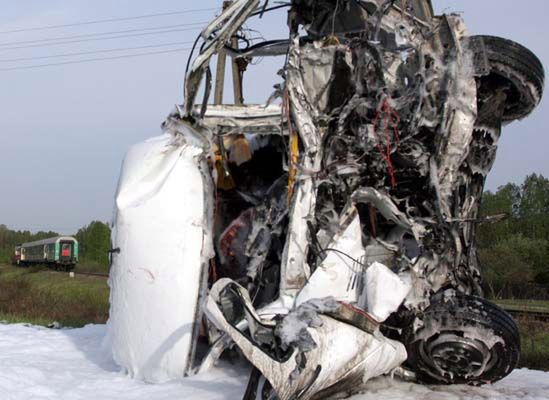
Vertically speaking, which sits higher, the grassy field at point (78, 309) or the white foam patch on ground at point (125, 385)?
the white foam patch on ground at point (125, 385)

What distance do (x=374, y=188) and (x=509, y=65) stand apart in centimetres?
136

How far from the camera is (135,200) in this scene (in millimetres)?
4703

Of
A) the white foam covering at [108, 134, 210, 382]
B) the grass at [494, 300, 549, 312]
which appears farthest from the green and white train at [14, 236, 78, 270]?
the white foam covering at [108, 134, 210, 382]

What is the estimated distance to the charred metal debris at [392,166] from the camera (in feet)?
13.2

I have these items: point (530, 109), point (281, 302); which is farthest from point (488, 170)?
point (281, 302)

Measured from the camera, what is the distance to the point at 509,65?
4.59 m

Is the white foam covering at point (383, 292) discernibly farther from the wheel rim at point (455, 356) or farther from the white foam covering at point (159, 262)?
the white foam covering at point (159, 262)

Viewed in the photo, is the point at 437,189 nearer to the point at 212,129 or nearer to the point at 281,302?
the point at 281,302

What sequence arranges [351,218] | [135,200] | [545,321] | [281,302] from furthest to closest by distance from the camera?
1. [545,321]
2. [135,200]
3. [351,218]
4. [281,302]

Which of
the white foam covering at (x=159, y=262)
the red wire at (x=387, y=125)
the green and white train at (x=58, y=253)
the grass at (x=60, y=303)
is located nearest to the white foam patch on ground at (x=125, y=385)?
the white foam covering at (x=159, y=262)

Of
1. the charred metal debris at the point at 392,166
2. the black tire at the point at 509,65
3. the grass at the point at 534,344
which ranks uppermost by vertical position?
the black tire at the point at 509,65

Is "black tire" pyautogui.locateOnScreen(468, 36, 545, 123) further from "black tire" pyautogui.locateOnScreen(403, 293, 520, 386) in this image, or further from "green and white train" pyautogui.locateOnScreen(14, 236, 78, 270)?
"green and white train" pyautogui.locateOnScreen(14, 236, 78, 270)

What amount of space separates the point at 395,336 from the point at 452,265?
2.10 ft

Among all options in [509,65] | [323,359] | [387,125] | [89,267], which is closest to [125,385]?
[323,359]
